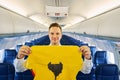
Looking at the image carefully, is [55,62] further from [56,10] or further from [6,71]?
[56,10]

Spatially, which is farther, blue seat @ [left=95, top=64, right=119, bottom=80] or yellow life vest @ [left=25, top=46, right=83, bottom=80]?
blue seat @ [left=95, top=64, right=119, bottom=80]

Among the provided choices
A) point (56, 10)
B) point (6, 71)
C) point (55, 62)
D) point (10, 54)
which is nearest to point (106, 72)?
point (55, 62)

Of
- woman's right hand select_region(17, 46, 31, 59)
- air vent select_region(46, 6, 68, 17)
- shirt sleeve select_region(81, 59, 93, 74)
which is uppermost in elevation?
air vent select_region(46, 6, 68, 17)

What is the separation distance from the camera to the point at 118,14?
4121 millimetres

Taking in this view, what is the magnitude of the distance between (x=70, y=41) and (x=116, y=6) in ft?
43.8

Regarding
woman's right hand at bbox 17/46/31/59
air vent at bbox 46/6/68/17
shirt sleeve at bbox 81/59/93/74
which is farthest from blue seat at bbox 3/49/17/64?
shirt sleeve at bbox 81/59/93/74

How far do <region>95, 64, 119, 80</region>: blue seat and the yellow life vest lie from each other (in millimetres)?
Result: 730

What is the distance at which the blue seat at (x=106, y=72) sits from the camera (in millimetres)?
3584

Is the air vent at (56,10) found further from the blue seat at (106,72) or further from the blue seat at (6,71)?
the blue seat at (6,71)

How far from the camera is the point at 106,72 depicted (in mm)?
3609

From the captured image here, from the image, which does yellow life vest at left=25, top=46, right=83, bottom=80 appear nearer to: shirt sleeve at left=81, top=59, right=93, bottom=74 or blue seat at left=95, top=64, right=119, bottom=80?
shirt sleeve at left=81, top=59, right=93, bottom=74

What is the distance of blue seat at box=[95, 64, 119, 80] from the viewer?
3584 mm

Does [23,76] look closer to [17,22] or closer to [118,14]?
[118,14]

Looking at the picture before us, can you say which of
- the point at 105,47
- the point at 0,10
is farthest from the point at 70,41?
the point at 0,10
